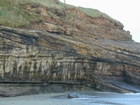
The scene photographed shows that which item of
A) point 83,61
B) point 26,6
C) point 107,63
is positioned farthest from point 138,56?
point 26,6

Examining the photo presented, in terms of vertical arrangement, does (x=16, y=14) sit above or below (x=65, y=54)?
above

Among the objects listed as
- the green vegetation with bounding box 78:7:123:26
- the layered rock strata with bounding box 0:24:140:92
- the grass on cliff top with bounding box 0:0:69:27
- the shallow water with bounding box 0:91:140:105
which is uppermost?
the green vegetation with bounding box 78:7:123:26

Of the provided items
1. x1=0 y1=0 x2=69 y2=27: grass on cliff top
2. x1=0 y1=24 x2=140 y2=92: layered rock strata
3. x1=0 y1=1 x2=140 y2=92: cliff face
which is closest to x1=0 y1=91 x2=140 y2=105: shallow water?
x1=0 y1=24 x2=140 y2=92: layered rock strata

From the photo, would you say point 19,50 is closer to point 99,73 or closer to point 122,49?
point 99,73

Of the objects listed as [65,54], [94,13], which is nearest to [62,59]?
[65,54]

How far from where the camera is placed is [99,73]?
46.1 meters

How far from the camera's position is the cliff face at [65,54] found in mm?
39250

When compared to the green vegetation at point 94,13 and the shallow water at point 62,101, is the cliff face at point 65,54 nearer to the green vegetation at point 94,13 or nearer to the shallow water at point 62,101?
the green vegetation at point 94,13

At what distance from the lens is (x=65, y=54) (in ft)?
141

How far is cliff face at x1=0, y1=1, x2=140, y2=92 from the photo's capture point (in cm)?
3925

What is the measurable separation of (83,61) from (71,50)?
2.29 meters

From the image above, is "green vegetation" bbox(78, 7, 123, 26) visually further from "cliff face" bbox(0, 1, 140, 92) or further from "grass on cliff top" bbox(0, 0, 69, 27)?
"grass on cliff top" bbox(0, 0, 69, 27)

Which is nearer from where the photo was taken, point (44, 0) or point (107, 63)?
point (107, 63)

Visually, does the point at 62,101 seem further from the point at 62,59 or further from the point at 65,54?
the point at 65,54
